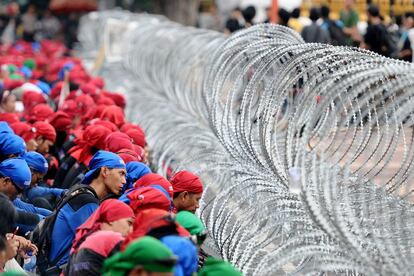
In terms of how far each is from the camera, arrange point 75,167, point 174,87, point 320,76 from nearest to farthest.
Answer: point 320,76, point 75,167, point 174,87

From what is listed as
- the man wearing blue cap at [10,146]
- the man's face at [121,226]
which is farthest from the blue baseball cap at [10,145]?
the man's face at [121,226]

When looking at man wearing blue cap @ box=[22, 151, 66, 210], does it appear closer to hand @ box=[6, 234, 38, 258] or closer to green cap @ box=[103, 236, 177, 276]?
hand @ box=[6, 234, 38, 258]

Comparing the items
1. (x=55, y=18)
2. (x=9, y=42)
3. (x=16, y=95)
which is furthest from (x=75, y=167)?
(x=55, y=18)

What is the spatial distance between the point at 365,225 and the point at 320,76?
1.07m

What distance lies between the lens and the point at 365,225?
6898mm

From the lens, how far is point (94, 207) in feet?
25.3

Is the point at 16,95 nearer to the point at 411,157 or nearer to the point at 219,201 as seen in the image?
the point at 219,201

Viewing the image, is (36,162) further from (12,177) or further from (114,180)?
(114,180)

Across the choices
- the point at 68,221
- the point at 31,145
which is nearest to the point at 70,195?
the point at 68,221

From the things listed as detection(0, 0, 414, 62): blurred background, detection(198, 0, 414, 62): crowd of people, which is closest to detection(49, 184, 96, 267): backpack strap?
detection(198, 0, 414, 62): crowd of people

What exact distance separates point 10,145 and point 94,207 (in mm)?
2342

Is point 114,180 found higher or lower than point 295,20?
higher

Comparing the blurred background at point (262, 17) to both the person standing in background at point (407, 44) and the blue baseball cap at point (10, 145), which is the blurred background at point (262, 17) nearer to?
the person standing in background at point (407, 44)

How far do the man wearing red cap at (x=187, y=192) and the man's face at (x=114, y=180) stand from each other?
33 centimetres
